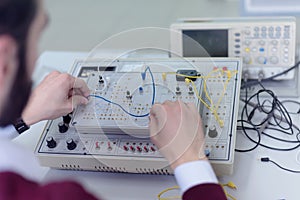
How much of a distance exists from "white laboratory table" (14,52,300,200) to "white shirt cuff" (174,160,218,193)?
0.54 feet

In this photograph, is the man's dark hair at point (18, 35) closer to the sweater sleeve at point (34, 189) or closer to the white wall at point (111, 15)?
the sweater sleeve at point (34, 189)

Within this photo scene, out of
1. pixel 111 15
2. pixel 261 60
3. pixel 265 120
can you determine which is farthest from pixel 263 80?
pixel 111 15

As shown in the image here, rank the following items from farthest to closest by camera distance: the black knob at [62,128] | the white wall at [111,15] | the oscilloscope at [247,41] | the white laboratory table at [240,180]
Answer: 1. the white wall at [111,15]
2. the oscilloscope at [247,41]
3. the black knob at [62,128]
4. the white laboratory table at [240,180]

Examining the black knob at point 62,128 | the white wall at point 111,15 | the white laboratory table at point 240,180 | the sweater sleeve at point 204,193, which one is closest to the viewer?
the sweater sleeve at point 204,193

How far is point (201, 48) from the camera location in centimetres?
141

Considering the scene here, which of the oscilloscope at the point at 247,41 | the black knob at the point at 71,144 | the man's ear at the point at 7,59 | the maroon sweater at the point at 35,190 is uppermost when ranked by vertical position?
the man's ear at the point at 7,59

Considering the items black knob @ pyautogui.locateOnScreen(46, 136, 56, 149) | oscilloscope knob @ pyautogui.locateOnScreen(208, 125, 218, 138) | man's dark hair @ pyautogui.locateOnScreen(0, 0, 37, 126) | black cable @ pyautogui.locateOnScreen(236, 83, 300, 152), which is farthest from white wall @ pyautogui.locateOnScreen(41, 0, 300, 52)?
man's dark hair @ pyautogui.locateOnScreen(0, 0, 37, 126)

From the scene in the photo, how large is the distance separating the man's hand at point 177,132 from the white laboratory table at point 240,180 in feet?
0.47

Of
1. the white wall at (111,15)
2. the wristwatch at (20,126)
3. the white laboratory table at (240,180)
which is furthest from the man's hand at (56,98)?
the white wall at (111,15)

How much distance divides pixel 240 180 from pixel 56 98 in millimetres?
491

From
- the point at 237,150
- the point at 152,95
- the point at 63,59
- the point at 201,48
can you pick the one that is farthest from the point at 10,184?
the point at 63,59

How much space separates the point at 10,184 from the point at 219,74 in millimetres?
744

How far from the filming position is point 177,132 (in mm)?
1011

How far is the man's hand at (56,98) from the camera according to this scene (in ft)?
3.96
